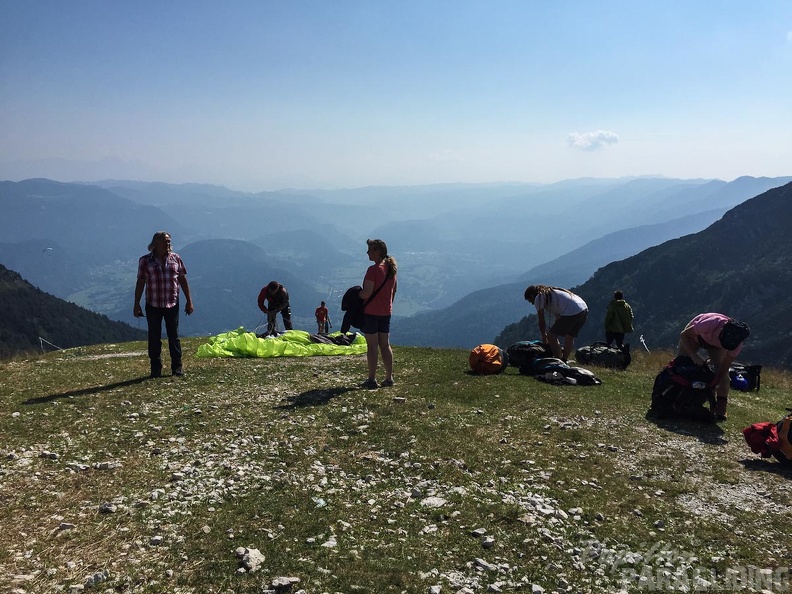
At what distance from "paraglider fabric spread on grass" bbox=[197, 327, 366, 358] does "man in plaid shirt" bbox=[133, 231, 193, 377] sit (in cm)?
534

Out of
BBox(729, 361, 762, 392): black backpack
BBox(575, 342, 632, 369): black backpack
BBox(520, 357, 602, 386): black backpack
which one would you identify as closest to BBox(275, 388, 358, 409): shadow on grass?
BBox(520, 357, 602, 386): black backpack

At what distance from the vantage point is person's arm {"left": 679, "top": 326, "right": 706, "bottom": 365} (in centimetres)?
1139

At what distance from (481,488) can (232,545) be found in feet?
12.2

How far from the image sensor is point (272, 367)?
55.5 feet

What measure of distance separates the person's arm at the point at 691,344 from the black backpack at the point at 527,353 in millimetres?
5150

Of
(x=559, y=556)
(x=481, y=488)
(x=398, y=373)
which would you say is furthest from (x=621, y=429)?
(x=398, y=373)

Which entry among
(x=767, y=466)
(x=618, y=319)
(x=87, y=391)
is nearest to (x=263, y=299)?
(x=87, y=391)

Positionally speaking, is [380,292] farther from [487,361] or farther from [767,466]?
[767,466]

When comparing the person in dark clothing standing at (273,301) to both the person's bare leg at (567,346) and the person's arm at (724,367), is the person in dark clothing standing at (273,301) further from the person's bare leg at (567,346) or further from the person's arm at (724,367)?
the person's arm at (724,367)

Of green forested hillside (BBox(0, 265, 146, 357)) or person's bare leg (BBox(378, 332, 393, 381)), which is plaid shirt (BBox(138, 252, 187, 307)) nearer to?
person's bare leg (BBox(378, 332, 393, 381))

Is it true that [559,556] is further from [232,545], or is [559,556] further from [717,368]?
[717,368]

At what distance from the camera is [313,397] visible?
41.4 feet

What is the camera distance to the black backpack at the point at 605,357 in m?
18.1

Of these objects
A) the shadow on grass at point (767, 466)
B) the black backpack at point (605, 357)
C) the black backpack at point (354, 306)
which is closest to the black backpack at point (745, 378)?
the black backpack at point (605, 357)
